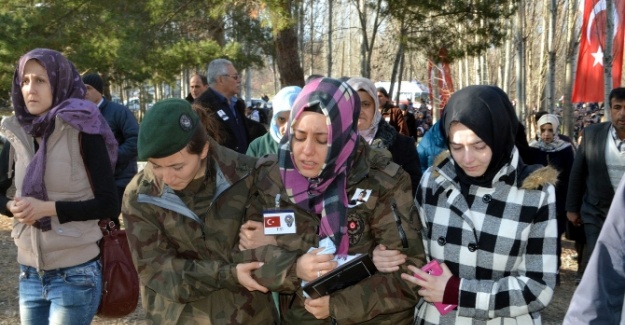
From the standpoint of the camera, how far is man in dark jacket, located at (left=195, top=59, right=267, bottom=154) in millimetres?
5633

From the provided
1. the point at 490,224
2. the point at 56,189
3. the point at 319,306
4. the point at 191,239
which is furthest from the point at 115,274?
the point at 490,224

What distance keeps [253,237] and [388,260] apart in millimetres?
460

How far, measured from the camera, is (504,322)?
95.7 inches

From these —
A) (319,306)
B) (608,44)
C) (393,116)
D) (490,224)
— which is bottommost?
(319,306)

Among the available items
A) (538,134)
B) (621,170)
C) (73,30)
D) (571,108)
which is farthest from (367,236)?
(571,108)

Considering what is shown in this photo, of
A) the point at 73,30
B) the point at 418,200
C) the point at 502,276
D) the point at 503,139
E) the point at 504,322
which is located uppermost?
the point at 73,30

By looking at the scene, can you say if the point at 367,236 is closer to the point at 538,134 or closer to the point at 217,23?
the point at 538,134

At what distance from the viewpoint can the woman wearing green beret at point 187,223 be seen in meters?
2.36

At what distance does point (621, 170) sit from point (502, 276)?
3643 mm

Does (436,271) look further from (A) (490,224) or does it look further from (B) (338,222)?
(B) (338,222)

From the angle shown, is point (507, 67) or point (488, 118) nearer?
point (488, 118)

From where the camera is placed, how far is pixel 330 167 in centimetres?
235

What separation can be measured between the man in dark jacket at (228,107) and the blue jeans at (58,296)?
2301mm

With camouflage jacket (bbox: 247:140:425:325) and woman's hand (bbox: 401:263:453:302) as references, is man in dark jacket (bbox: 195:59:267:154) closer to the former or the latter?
camouflage jacket (bbox: 247:140:425:325)
